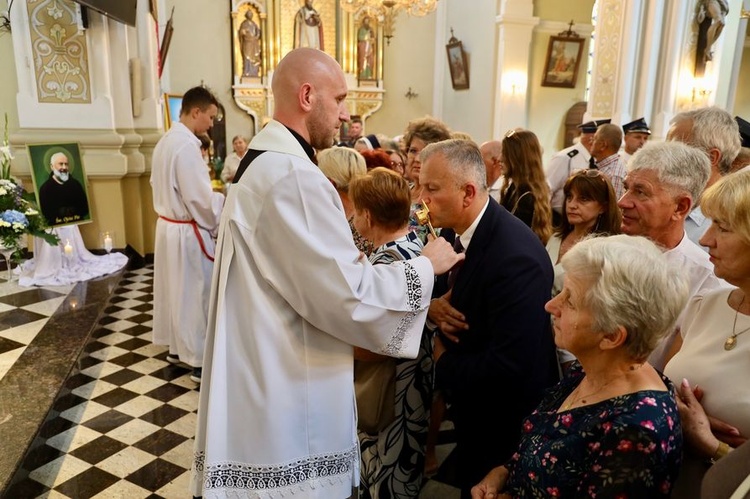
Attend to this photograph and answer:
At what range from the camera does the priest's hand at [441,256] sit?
6.33 feet

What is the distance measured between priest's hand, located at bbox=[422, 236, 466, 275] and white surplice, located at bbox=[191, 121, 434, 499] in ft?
0.20

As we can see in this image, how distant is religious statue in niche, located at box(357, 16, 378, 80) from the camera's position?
12.8m

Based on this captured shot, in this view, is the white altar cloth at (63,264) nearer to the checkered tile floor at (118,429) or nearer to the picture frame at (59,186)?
the picture frame at (59,186)

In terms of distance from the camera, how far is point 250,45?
12.2 meters

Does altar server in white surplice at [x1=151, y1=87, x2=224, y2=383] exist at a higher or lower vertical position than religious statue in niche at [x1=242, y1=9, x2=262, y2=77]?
lower

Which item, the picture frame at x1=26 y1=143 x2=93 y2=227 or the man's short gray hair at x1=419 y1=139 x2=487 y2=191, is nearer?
the man's short gray hair at x1=419 y1=139 x2=487 y2=191

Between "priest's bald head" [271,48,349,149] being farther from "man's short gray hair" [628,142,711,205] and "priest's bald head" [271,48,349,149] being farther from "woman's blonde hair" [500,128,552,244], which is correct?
"woman's blonde hair" [500,128,552,244]

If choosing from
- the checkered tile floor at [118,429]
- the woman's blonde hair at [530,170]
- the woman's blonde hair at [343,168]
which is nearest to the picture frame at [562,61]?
the woman's blonde hair at [530,170]

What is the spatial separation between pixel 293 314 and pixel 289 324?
0.04 meters

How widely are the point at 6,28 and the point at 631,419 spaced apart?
23.1ft

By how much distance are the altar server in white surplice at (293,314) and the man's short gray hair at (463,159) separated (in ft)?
1.21

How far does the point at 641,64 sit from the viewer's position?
7109 millimetres

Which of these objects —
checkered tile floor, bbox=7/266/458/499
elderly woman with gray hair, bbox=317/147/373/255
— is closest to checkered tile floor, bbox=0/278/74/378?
checkered tile floor, bbox=7/266/458/499

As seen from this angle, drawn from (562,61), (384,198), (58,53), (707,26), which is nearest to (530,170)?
(384,198)
